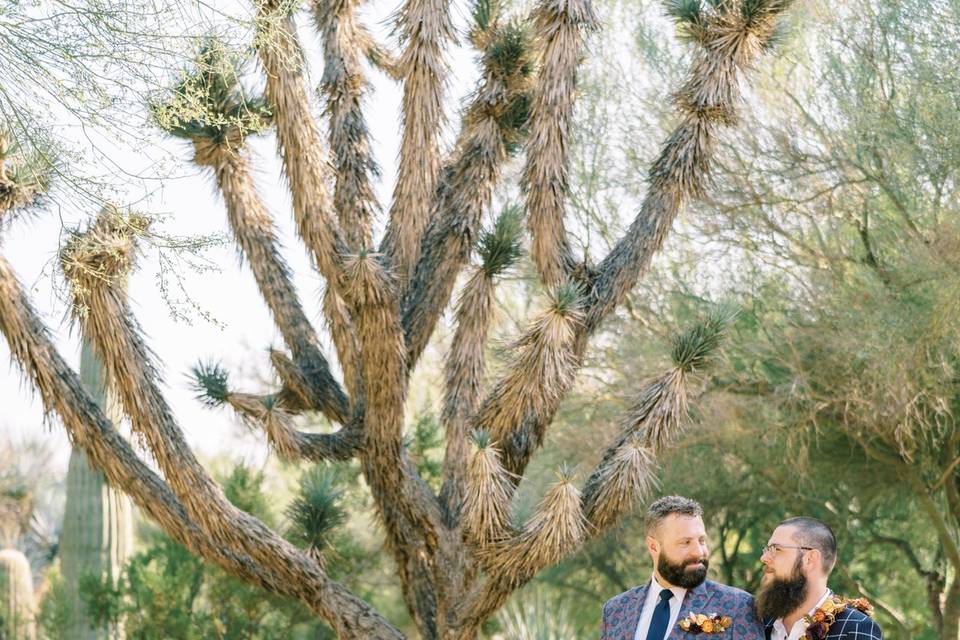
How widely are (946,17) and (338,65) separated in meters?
4.53

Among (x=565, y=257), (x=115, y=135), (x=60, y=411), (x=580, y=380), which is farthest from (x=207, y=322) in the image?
(x=580, y=380)

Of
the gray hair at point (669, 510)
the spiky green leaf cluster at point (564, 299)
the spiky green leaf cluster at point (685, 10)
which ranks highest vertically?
the spiky green leaf cluster at point (685, 10)

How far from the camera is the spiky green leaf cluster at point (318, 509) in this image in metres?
8.66

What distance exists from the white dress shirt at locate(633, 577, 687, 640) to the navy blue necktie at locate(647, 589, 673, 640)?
0.04 feet

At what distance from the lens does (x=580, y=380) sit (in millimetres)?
12891

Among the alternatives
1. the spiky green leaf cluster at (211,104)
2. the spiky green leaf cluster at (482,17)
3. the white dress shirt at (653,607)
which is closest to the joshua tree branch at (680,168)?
the spiky green leaf cluster at (482,17)

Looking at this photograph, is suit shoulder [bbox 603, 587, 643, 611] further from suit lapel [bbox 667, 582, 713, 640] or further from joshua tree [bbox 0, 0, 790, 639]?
joshua tree [bbox 0, 0, 790, 639]

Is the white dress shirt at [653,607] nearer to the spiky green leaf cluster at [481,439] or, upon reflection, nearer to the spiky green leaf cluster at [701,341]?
the spiky green leaf cluster at [481,439]

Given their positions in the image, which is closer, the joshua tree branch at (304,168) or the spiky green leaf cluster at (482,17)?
the joshua tree branch at (304,168)

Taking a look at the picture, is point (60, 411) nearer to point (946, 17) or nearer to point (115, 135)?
point (115, 135)

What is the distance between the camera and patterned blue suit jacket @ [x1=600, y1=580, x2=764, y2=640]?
4.45 metres

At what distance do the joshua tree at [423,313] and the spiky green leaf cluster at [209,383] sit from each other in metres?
0.01

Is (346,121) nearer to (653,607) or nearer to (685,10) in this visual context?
(685,10)

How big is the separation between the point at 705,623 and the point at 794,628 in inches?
11.5
